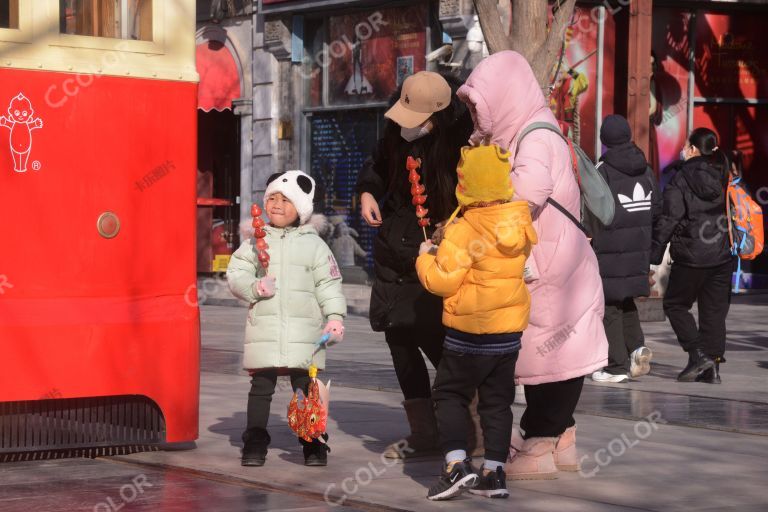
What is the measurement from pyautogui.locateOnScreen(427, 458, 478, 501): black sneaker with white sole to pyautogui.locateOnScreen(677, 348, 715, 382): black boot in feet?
17.3

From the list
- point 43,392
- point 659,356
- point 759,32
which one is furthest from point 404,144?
point 759,32

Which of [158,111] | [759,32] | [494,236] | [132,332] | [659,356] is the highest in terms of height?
[759,32]

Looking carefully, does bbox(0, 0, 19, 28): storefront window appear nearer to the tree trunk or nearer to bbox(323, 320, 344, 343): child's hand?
bbox(323, 320, 344, 343): child's hand

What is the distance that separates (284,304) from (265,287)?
0.15 meters

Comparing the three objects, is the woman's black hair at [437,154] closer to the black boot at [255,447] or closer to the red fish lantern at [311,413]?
the red fish lantern at [311,413]

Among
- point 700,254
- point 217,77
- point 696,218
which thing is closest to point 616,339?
point 700,254

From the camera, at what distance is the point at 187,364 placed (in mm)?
7531

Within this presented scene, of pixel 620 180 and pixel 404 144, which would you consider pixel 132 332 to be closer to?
pixel 404 144

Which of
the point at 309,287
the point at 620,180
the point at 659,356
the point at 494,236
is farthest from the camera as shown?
the point at 659,356

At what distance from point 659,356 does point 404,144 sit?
6522 mm

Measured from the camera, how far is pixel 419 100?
7219mm

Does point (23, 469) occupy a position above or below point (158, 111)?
below

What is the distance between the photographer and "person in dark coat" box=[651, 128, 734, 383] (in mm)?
11289

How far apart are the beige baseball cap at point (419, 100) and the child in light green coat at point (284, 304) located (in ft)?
1.94
